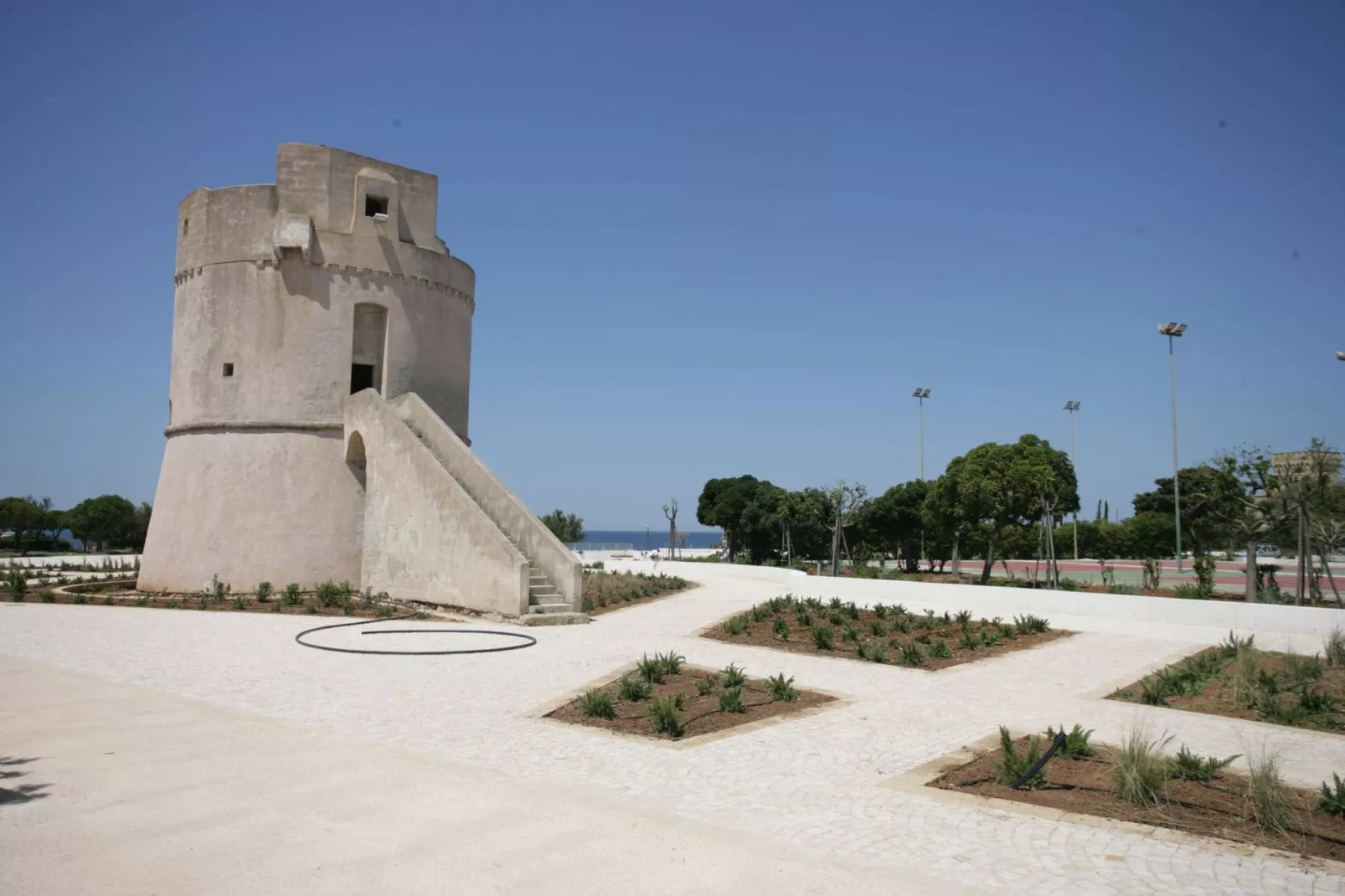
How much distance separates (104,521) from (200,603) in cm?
3861

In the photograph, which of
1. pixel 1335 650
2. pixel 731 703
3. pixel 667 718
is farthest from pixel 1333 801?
pixel 1335 650

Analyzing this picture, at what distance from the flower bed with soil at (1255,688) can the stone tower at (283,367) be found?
13023 mm

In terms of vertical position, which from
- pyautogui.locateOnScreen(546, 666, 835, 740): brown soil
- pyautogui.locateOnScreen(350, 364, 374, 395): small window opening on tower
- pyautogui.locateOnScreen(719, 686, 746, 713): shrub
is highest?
pyautogui.locateOnScreen(350, 364, 374, 395): small window opening on tower

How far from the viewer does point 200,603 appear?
16953 millimetres

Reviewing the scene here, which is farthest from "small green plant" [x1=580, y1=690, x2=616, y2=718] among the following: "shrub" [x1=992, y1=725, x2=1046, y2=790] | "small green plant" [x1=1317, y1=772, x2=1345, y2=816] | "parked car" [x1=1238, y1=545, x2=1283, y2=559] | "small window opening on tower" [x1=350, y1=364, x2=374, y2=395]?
"parked car" [x1=1238, y1=545, x2=1283, y2=559]

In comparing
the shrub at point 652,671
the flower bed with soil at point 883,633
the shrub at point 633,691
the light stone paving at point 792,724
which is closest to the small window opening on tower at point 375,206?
the light stone paving at point 792,724

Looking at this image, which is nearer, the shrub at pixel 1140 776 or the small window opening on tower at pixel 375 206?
the shrub at pixel 1140 776

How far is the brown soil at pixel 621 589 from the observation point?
18750 mm

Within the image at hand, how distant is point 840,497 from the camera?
97.1 ft

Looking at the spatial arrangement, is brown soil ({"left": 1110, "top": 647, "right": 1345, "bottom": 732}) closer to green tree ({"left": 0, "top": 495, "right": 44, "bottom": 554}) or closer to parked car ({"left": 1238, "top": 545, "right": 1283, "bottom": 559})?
parked car ({"left": 1238, "top": 545, "right": 1283, "bottom": 559})

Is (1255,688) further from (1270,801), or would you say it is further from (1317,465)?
(1317,465)

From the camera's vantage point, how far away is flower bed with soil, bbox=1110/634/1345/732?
930 cm

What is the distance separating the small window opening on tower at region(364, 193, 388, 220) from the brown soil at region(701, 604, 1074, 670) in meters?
12.2

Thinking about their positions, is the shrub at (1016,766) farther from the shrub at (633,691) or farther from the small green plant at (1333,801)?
the shrub at (633,691)
